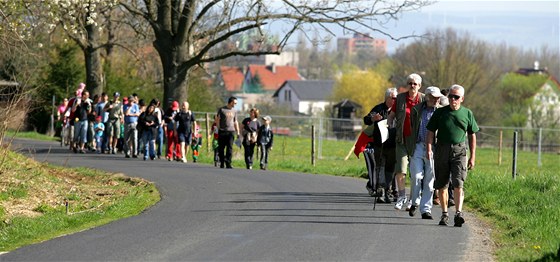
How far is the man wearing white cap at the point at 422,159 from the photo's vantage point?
50.7ft

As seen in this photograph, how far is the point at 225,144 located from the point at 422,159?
12.0 m

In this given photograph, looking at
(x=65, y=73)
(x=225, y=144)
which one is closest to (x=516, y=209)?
(x=225, y=144)

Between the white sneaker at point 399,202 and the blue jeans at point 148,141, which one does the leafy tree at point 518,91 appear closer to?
the blue jeans at point 148,141

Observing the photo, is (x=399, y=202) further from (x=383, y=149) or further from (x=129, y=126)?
(x=129, y=126)

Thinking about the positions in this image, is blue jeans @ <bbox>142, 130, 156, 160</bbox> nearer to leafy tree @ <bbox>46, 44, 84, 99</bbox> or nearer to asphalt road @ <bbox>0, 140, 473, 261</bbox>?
asphalt road @ <bbox>0, 140, 473, 261</bbox>

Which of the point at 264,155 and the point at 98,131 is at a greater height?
the point at 98,131

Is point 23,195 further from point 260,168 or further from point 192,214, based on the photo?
point 260,168

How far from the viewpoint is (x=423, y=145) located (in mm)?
15664

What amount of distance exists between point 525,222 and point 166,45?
2162cm

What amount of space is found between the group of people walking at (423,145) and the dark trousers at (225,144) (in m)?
9.12

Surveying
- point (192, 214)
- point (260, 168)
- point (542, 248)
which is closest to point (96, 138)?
point (260, 168)

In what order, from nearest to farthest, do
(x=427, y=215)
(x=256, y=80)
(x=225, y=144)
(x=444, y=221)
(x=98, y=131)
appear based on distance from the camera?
(x=444, y=221)
(x=427, y=215)
(x=225, y=144)
(x=98, y=131)
(x=256, y=80)

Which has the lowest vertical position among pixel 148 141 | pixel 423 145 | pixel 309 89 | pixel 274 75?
pixel 148 141

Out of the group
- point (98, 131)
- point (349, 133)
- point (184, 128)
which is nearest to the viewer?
point (184, 128)
